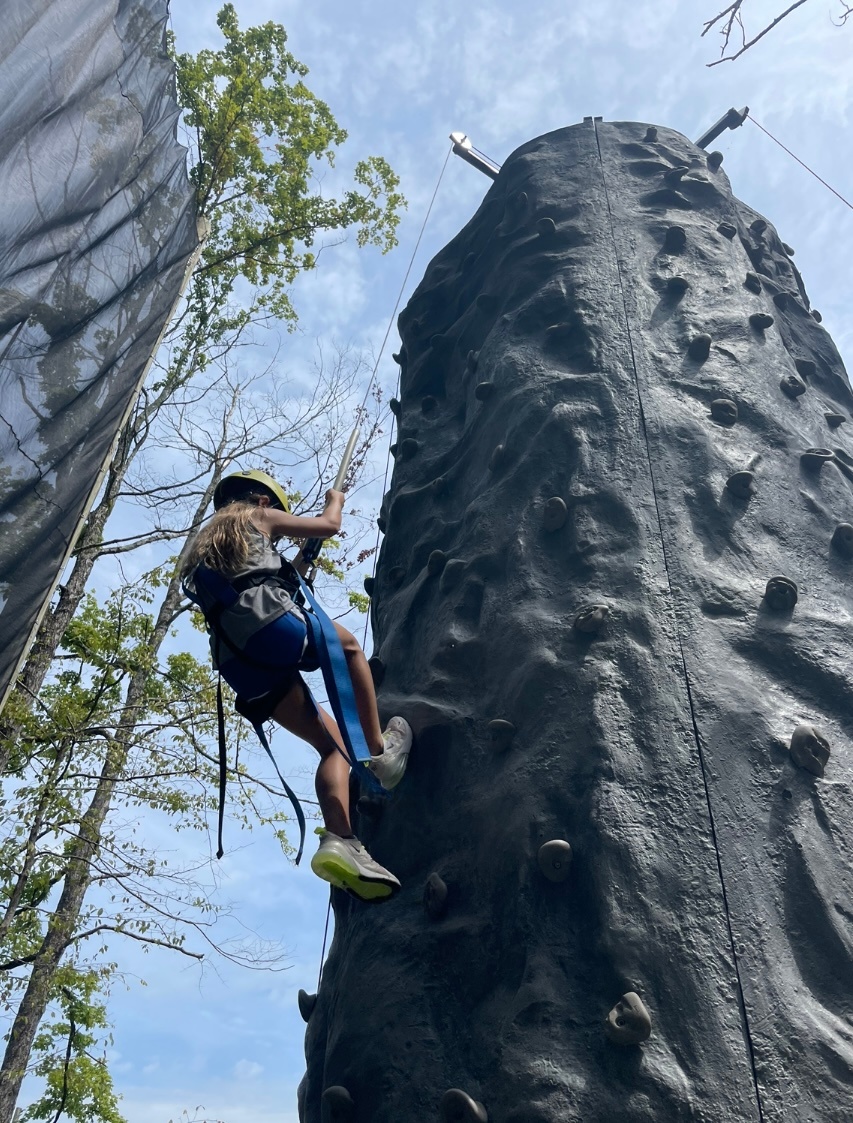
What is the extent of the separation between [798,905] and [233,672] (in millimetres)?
1727

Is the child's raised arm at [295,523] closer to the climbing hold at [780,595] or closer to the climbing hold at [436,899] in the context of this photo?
the climbing hold at [436,899]

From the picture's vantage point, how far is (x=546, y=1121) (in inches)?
94.8

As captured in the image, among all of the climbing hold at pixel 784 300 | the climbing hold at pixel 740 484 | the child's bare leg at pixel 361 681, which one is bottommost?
the child's bare leg at pixel 361 681

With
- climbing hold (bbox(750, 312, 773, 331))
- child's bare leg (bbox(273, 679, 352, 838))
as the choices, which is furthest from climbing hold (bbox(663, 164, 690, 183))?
child's bare leg (bbox(273, 679, 352, 838))

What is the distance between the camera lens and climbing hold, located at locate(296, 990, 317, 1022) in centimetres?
364

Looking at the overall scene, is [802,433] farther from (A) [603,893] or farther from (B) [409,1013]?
(B) [409,1013]

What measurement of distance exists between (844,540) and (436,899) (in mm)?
1967

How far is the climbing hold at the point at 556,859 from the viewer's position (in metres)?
A: 2.85

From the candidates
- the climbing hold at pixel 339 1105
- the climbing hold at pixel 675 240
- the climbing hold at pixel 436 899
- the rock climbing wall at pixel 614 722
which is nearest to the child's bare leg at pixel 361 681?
the rock climbing wall at pixel 614 722

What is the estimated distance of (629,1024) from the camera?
8.11 feet

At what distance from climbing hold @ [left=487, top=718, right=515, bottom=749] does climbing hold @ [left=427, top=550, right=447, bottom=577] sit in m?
0.96

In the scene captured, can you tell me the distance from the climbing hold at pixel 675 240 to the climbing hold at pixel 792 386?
944 mm

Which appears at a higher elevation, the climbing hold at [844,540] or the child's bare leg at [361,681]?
the climbing hold at [844,540]

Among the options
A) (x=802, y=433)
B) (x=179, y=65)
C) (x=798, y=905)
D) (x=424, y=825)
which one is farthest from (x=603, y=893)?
(x=179, y=65)
